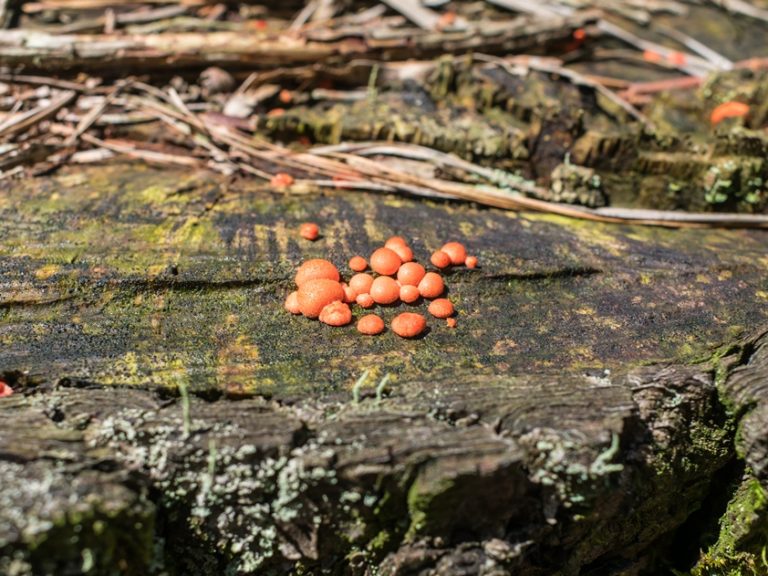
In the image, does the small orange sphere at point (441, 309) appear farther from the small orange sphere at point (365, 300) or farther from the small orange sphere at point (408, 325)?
the small orange sphere at point (365, 300)

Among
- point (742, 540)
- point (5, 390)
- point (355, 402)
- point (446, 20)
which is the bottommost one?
point (742, 540)

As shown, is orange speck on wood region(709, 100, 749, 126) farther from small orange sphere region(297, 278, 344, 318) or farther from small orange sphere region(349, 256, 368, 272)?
small orange sphere region(297, 278, 344, 318)

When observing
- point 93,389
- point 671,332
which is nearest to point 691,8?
point 671,332

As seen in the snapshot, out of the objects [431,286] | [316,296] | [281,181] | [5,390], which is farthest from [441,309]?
[5,390]

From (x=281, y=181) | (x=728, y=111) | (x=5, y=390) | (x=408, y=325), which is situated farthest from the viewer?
(x=728, y=111)

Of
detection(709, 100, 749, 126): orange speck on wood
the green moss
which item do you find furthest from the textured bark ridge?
detection(709, 100, 749, 126): orange speck on wood

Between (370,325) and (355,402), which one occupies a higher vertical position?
(370,325)

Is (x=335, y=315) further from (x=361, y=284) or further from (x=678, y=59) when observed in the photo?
(x=678, y=59)
